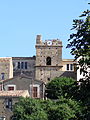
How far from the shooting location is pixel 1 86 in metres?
71.2

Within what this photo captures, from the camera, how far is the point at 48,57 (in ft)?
298

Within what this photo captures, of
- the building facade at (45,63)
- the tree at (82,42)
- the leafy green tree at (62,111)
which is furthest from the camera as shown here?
the building facade at (45,63)

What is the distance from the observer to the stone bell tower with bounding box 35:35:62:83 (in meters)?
88.9

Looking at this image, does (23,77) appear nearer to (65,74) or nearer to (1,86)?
(1,86)

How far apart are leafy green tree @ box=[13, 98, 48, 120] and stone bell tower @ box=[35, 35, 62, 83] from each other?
35734 mm

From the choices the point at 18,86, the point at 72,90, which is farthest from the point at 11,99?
the point at 72,90

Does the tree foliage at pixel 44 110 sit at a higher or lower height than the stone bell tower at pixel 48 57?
lower

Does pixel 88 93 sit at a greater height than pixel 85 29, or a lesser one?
lesser

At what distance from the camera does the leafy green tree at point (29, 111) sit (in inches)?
1890

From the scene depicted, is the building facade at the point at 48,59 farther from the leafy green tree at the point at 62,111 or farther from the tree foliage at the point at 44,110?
the leafy green tree at the point at 62,111

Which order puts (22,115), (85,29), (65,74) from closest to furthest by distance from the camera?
(85,29), (22,115), (65,74)

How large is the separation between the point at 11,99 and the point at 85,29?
129 feet

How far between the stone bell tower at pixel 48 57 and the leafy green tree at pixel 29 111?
35.7 m

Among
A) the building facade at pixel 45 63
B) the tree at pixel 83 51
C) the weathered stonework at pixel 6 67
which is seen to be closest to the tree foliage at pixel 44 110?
the tree at pixel 83 51
